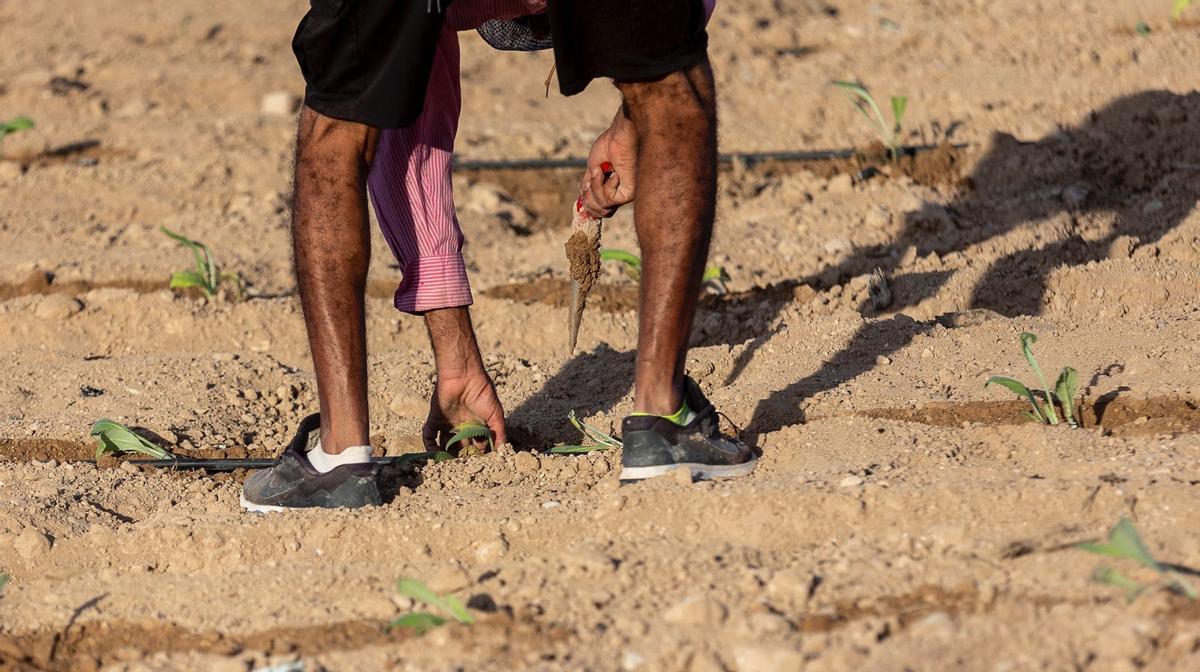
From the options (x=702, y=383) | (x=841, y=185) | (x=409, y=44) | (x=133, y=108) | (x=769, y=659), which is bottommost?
(x=133, y=108)

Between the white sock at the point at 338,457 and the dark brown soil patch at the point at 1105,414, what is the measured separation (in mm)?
1074

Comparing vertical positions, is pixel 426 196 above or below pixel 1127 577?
above

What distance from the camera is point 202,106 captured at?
7.05 m

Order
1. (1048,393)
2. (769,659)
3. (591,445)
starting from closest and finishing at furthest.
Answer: (769,659) → (1048,393) → (591,445)

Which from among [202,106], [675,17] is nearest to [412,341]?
[675,17]

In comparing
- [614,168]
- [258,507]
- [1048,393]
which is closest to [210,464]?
[258,507]

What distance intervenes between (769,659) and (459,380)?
1294mm

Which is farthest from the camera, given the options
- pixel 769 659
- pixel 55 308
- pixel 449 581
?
pixel 55 308

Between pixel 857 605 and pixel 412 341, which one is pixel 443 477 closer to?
pixel 857 605

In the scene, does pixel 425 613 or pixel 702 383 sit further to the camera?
pixel 702 383

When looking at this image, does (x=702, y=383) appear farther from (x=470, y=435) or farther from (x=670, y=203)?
(x=670, y=203)

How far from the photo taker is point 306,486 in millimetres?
2934

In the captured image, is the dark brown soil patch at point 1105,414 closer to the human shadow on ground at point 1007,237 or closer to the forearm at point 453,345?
the human shadow on ground at point 1007,237

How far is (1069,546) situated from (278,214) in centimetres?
373
